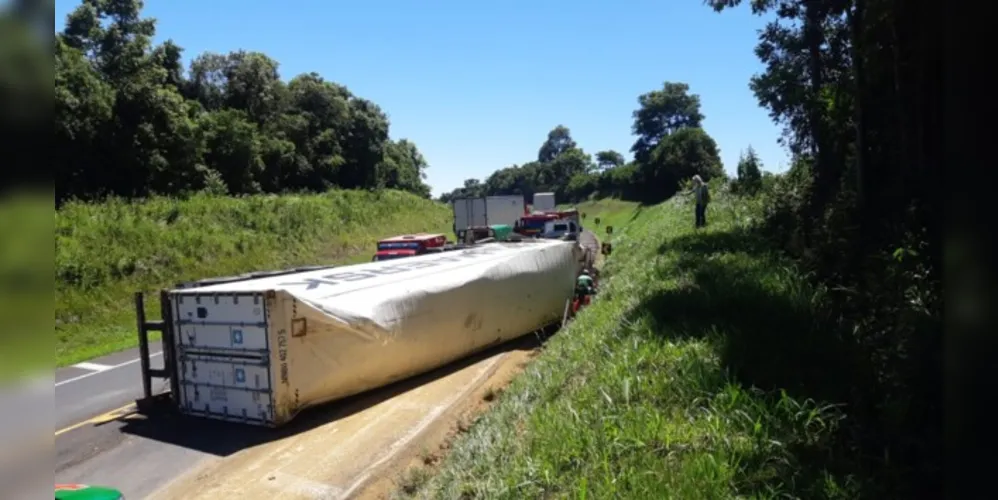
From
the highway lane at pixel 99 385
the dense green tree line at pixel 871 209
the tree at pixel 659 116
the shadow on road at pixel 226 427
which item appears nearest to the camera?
the dense green tree line at pixel 871 209

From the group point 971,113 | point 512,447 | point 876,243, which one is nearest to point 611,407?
point 512,447

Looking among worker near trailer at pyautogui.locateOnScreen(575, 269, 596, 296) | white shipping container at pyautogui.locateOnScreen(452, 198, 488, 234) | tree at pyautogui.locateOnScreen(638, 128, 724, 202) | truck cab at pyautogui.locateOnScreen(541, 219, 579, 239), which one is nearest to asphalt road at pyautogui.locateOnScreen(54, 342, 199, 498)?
worker near trailer at pyautogui.locateOnScreen(575, 269, 596, 296)

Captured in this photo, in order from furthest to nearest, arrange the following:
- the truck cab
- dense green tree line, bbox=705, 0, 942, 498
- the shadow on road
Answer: the truck cab → the shadow on road → dense green tree line, bbox=705, 0, 942, 498

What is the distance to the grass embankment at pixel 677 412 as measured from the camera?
4.26m

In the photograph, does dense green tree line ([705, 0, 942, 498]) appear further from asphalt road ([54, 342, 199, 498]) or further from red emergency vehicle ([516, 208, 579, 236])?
red emergency vehicle ([516, 208, 579, 236])

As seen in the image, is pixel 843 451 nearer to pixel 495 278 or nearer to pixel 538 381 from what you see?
pixel 538 381

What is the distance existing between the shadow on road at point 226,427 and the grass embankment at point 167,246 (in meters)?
1.65

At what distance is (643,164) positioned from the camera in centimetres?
7306

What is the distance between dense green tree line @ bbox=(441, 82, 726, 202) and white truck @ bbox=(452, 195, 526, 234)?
2.01 m

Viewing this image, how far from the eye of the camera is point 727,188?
2853 centimetres

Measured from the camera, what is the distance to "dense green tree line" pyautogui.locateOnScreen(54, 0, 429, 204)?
2712cm

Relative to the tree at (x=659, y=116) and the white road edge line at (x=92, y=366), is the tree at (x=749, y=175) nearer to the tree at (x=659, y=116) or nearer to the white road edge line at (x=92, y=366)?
the white road edge line at (x=92, y=366)

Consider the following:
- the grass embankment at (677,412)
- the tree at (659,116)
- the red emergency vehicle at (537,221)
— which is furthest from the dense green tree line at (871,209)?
the tree at (659,116)

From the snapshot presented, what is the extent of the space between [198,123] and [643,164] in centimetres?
4873
